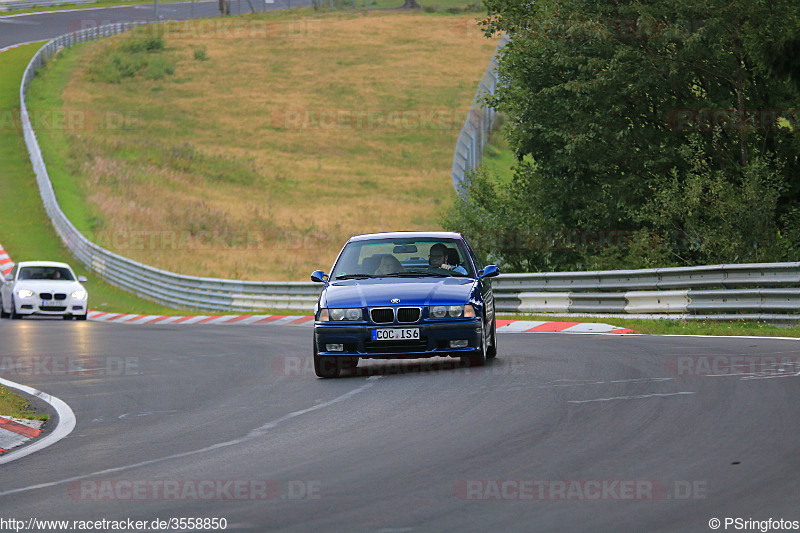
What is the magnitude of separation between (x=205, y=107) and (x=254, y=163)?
15.6 metres

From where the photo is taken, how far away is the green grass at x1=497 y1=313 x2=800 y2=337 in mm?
16967

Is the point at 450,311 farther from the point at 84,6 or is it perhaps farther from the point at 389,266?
the point at 84,6

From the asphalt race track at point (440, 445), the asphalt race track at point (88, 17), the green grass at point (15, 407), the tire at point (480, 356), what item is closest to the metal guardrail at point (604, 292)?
the asphalt race track at point (440, 445)

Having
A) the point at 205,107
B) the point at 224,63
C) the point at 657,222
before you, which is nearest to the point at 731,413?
the point at 657,222

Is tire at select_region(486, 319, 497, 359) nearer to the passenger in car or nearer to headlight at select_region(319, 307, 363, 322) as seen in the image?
the passenger in car

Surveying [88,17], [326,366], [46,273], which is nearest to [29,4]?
[88,17]

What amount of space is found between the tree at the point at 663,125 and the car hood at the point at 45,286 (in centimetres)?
1145

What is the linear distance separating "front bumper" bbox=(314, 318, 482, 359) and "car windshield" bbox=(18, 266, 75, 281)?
1898 centimetres

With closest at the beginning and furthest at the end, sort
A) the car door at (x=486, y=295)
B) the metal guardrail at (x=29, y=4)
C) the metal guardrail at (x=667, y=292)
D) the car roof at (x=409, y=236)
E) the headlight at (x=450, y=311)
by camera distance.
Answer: the headlight at (x=450, y=311) → the car door at (x=486, y=295) → the car roof at (x=409, y=236) → the metal guardrail at (x=667, y=292) → the metal guardrail at (x=29, y=4)

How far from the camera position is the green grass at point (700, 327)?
55.7ft

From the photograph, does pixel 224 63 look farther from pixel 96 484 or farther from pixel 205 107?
pixel 96 484

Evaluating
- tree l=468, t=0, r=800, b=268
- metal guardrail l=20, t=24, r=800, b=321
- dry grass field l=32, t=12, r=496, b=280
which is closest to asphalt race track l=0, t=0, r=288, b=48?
dry grass field l=32, t=12, r=496, b=280

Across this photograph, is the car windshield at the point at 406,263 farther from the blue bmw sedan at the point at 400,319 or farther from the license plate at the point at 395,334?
Answer: the license plate at the point at 395,334

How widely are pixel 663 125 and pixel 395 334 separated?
15435mm
